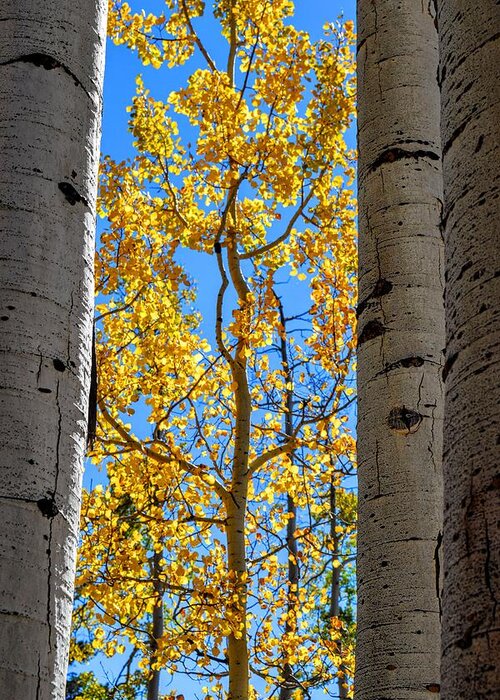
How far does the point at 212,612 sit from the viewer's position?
645cm

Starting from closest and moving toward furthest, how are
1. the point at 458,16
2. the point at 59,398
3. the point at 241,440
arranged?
the point at 458,16, the point at 59,398, the point at 241,440

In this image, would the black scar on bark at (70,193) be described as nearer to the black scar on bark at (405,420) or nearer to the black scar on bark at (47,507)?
the black scar on bark at (47,507)

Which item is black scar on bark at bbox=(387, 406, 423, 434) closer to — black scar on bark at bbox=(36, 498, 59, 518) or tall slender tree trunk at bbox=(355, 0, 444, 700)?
tall slender tree trunk at bbox=(355, 0, 444, 700)

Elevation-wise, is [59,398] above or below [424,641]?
above

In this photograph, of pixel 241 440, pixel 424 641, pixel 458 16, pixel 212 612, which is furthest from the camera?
pixel 241 440

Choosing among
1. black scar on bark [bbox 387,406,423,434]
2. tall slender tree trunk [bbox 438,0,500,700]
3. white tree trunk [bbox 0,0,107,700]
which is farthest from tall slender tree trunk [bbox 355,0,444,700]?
tall slender tree trunk [bbox 438,0,500,700]

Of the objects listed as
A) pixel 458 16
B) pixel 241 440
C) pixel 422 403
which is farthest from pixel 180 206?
pixel 458 16

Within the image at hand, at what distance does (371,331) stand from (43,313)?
2.89 ft

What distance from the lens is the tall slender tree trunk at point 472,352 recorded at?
863mm

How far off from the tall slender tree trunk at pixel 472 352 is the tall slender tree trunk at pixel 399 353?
845 mm

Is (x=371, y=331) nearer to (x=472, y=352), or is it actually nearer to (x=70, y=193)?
(x=70, y=193)

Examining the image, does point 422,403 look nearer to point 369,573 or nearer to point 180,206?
point 369,573

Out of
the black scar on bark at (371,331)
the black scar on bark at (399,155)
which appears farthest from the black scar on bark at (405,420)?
the black scar on bark at (399,155)

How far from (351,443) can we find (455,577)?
6963 millimetres
